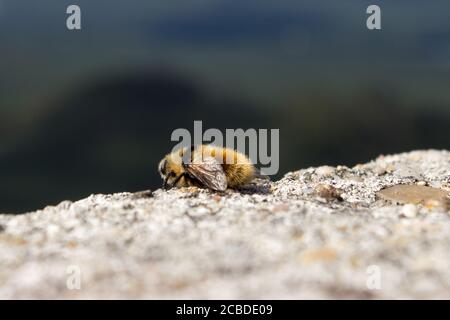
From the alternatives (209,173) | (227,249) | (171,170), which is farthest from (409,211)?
(171,170)

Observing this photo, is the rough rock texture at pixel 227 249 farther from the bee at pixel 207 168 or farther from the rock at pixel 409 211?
the bee at pixel 207 168

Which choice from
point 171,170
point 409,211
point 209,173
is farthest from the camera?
point 171,170

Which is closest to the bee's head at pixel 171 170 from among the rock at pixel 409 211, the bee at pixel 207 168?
the bee at pixel 207 168

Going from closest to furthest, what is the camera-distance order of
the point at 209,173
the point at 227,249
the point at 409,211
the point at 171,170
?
1. the point at 227,249
2. the point at 409,211
3. the point at 209,173
4. the point at 171,170

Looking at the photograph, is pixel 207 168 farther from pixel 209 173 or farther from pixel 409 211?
pixel 409 211
